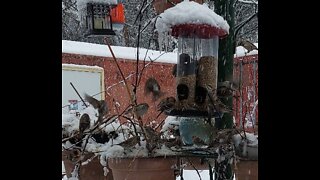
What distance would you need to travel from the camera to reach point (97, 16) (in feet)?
11.3

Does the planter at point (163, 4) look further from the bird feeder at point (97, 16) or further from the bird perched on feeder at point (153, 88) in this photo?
the bird feeder at point (97, 16)

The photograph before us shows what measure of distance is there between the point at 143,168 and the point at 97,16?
2100mm

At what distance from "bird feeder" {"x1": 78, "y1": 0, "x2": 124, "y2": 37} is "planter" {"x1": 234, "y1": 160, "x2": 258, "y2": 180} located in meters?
1.64

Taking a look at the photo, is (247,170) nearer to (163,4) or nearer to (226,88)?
(226,88)

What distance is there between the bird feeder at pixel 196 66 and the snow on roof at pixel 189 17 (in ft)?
0.11

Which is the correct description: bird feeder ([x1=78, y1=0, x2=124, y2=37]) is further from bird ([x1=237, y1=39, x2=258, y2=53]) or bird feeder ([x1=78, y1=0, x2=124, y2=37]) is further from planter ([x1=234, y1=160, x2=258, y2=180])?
planter ([x1=234, y1=160, x2=258, y2=180])

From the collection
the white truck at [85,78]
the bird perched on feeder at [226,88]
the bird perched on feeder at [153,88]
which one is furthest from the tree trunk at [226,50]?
the white truck at [85,78]

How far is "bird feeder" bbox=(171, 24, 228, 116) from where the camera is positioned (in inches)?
77.4

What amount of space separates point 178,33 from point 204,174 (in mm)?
1441

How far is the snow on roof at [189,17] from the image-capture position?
189cm

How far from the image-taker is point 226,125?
6.35 feet
